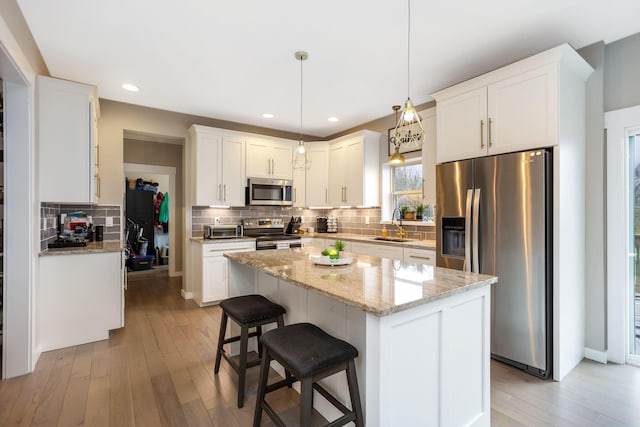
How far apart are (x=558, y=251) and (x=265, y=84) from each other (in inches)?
122

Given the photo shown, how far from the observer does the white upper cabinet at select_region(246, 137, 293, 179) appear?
472 centimetres

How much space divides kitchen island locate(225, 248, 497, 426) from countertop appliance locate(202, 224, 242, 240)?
8.17ft

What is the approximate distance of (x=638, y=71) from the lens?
2453mm

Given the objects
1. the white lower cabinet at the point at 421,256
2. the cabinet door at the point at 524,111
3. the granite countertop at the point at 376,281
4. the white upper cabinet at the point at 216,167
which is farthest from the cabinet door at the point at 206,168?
the cabinet door at the point at 524,111

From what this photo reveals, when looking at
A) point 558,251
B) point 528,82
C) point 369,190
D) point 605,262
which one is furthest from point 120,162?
point 605,262

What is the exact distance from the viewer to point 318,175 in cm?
523

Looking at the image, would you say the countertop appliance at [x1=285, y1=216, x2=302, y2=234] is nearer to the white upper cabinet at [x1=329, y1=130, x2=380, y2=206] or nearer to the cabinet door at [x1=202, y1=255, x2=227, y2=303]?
the white upper cabinet at [x1=329, y1=130, x2=380, y2=206]

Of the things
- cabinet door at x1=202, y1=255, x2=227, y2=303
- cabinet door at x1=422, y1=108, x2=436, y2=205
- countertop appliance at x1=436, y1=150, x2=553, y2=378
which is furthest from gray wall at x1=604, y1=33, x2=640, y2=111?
cabinet door at x1=202, y1=255, x2=227, y2=303

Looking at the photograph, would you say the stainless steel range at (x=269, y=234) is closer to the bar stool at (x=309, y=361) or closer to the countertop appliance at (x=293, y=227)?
the countertop appliance at (x=293, y=227)

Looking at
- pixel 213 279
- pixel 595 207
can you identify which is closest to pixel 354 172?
pixel 213 279

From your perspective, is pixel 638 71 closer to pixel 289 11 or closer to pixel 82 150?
pixel 289 11

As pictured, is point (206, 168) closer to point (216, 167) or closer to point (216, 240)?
point (216, 167)

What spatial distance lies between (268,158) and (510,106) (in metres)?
3.31

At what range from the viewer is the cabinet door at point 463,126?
2.76 m
